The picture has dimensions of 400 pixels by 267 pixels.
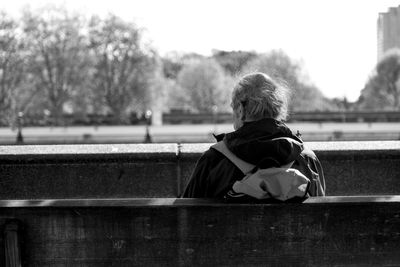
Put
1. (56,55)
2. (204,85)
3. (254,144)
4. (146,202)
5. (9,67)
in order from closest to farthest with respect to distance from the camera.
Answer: (146,202) → (254,144) → (9,67) → (56,55) → (204,85)

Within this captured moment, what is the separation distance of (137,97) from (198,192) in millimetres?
53088

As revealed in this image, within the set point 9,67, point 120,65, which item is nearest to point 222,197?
point 9,67

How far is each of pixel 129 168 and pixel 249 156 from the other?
2.32 meters

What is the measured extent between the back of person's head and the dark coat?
0.08 meters

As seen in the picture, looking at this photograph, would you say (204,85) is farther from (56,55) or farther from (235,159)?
(235,159)

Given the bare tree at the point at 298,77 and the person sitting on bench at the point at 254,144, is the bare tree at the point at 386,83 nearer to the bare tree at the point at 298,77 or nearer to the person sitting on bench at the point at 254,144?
the bare tree at the point at 298,77

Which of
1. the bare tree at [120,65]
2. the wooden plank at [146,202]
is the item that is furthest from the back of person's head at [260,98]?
the bare tree at [120,65]

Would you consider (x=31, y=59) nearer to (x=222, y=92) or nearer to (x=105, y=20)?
(x=105, y=20)

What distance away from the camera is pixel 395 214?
8.38ft

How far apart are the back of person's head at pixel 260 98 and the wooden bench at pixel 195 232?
1.72 ft

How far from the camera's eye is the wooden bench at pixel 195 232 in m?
2.51

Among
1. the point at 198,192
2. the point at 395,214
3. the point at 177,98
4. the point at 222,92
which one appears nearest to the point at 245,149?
the point at 198,192

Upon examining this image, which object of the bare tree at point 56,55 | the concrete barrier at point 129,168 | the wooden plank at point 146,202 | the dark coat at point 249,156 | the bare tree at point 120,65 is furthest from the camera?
the bare tree at point 120,65

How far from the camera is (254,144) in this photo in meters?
2.67
